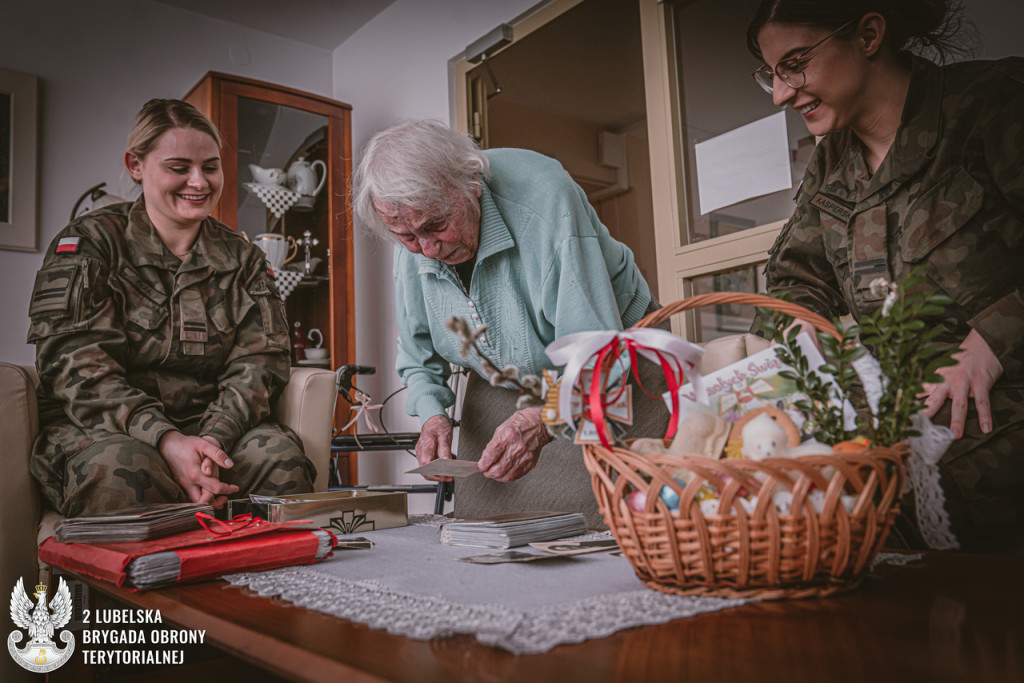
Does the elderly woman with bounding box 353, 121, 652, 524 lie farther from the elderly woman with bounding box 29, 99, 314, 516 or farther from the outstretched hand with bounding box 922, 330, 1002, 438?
the outstretched hand with bounding box 922, 330, 1002, 438

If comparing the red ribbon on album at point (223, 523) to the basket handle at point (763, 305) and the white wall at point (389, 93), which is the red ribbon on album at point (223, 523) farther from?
the white wall at point (389, 93)

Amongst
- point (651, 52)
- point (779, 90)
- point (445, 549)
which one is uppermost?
point (651, 52)

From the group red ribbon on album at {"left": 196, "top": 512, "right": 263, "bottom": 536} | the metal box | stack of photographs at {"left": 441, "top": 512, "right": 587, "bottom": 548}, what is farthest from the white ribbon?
the metal box

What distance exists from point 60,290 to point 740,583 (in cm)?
144

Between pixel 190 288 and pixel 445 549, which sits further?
pixel 190 288

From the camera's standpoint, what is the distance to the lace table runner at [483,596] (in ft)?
Result: 1.54

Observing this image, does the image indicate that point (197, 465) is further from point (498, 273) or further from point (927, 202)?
point (927, 202)

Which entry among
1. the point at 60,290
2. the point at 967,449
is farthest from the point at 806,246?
the point at 60,290

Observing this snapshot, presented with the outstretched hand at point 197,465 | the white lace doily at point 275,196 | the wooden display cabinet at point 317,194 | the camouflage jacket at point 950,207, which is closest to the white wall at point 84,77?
the wooden display cabinet at point 317,194

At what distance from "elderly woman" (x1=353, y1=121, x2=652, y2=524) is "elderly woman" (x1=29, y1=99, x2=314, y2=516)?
365 millimetres

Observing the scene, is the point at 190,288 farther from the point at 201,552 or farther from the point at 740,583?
the point at 740,583

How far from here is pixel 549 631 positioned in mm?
457

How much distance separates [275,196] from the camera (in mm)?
3027

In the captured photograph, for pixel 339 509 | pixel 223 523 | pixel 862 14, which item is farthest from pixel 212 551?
pixel 862 14
